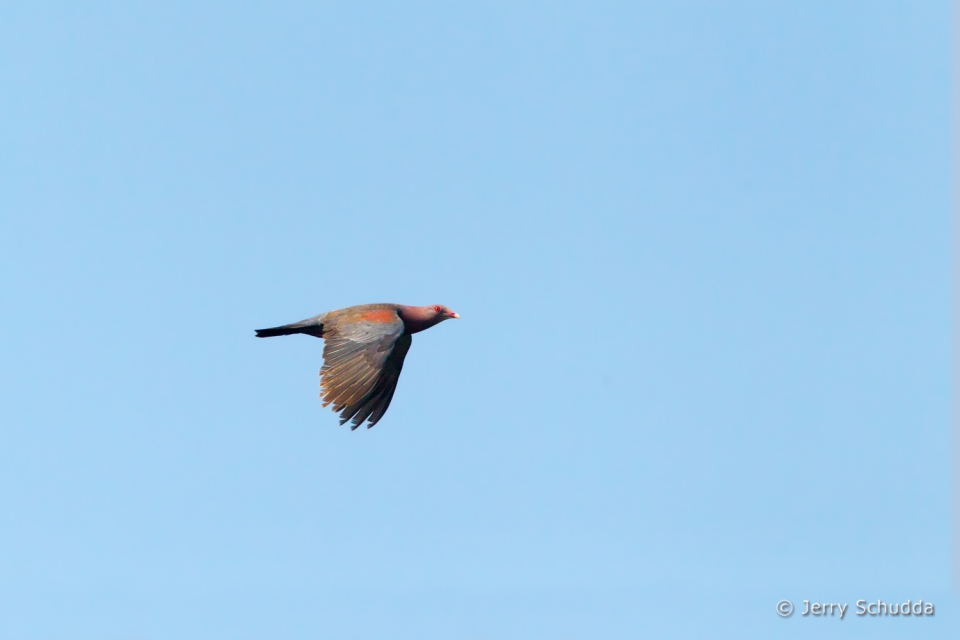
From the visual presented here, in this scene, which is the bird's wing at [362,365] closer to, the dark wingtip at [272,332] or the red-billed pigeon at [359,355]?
the red-billed pigeon at [359,355]

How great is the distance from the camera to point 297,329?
2678cm

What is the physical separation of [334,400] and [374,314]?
2.79 metres

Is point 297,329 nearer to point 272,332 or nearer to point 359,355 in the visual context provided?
point 272,332

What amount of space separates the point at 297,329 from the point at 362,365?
3109 mm

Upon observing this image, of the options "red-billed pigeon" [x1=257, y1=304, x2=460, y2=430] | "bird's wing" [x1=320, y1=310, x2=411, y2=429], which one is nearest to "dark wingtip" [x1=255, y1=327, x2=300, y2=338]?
"red-billed pigeon" [x1=257, y1=304, x2=460, y2=430]

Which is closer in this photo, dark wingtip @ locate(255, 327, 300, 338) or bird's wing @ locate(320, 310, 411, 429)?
bird's wing @ locate(320, 310, 411, 429)

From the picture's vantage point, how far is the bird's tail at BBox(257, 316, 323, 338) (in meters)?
26.7

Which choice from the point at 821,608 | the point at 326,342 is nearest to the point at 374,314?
the point at 326,342

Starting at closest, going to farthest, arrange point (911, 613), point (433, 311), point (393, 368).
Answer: point (911, 613), point (393, 368), point (433, 311)

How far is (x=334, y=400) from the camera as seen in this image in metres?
23.4

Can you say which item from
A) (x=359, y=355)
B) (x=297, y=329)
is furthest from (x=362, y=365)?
(x=297, y=329)

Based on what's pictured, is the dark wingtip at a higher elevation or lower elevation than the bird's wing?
higher

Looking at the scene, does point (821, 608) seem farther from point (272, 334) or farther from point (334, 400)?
point (272, 334)

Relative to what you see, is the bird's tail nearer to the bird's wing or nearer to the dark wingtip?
the dark wingtip
